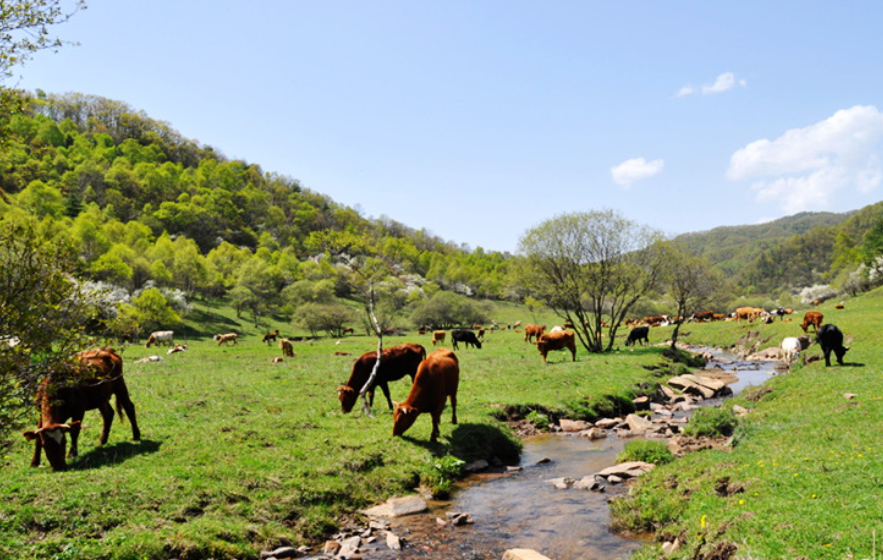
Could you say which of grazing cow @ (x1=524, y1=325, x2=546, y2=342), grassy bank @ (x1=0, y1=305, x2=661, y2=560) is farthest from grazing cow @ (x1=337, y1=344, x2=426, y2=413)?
grazing cow @ (x1=524, y1=325, x2=546, y2=342)

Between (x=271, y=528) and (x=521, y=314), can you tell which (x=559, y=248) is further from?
(x=521, y=314)

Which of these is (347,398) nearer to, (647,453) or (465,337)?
(647,453)

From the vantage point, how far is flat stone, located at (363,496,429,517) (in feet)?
39.4

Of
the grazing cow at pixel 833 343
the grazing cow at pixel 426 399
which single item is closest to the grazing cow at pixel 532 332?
the grazing cow at pixel 833 343

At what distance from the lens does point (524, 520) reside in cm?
1159

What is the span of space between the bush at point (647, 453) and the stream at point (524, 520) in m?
0.58

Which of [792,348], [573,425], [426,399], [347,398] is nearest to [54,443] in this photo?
A: [347,398]

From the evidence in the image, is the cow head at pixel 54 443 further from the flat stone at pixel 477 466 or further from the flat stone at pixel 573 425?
Answer: the flat stone at pixel 573 425

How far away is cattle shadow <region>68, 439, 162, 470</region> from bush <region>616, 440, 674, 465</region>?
14.0 meters

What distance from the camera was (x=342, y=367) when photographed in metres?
30.9

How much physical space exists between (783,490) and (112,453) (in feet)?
52.1

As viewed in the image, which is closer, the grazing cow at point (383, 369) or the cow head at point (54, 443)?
the cow head at point (54, 443)

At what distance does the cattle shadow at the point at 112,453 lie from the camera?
39.9 ft

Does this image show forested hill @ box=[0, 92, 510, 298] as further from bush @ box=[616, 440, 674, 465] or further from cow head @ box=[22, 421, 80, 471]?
bush @ box=[616, 440, 674, 465]
